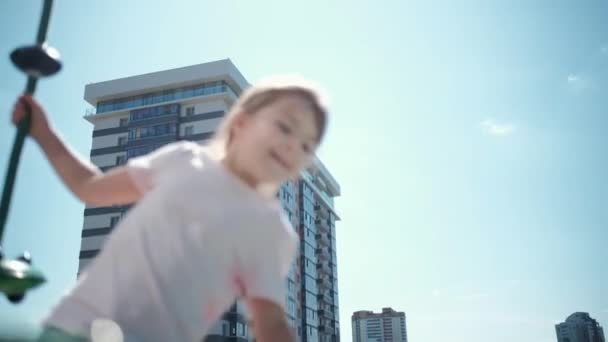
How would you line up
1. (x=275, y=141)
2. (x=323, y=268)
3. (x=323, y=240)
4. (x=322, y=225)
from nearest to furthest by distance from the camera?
(x=275, y=141), (x=323, y=268), (x=322, y=225), (x=323, y=240)

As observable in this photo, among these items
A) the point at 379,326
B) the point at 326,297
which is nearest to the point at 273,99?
the point at 326,297

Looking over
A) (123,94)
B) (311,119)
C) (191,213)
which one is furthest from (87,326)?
(123,94)

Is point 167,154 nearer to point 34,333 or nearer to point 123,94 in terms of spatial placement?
point 34,333

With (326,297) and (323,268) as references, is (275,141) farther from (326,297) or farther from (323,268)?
(323,268)

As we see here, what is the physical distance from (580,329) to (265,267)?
447 ft

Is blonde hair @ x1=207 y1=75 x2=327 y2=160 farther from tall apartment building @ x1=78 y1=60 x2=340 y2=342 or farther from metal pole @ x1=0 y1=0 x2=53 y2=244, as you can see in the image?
tall apartment building @ x1=78 y1=60 x2=340 y2=342

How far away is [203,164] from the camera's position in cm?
136

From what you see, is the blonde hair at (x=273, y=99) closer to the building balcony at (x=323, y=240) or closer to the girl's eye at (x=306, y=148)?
the girl's eye at (x=306, y=148)

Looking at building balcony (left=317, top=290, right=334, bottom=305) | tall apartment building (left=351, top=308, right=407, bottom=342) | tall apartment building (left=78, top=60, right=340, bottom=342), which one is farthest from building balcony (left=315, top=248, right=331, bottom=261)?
tall apartment building (left=351, top=308, right=407, bottom=342)

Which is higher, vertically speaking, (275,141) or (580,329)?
Answer: (580,329)

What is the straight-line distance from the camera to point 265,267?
1275 millimetres

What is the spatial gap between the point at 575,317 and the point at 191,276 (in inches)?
5501

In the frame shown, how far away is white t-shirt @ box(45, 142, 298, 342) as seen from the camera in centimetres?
119

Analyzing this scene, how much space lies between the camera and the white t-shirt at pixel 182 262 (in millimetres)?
1189
